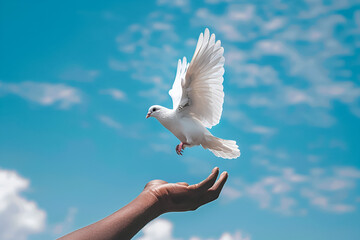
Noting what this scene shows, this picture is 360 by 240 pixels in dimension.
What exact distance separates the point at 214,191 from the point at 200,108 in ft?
8.15

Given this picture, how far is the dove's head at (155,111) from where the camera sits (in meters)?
5.89

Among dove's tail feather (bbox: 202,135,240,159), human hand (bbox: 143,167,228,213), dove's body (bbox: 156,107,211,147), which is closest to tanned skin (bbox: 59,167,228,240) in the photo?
human hand (bbox: 143,167,228,213)

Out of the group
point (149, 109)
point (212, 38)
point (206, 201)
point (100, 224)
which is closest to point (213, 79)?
point (212, 38)

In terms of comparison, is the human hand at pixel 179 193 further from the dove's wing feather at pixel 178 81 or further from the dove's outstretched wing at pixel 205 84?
the dove's wing feather at pixel 178 81

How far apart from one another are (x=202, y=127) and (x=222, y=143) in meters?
0.48

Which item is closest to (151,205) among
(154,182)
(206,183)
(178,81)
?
(154,182)

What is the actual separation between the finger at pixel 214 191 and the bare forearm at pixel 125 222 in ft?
1.77

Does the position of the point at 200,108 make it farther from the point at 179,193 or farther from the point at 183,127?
the point at 179,193

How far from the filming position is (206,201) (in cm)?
366

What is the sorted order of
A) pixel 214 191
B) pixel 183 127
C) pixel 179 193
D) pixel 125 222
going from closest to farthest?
pixel 125 222
pixel 179 193
pixel 214 191
pixel 183 127

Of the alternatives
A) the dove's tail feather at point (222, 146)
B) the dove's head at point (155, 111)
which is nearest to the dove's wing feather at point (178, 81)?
the dove's head at point (155, 111)

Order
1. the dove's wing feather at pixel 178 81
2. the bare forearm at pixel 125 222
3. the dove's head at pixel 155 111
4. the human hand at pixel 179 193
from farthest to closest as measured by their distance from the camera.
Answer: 1. the dove's wing feather at pixel 178 81
2. the dove's head at pixel 155 111
3. the human hand at pixel 179 193
4. the bare forearm at pixel 125 222

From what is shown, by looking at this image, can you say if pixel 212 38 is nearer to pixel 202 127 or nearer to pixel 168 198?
pixel 202 127

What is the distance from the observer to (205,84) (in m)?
5.75
